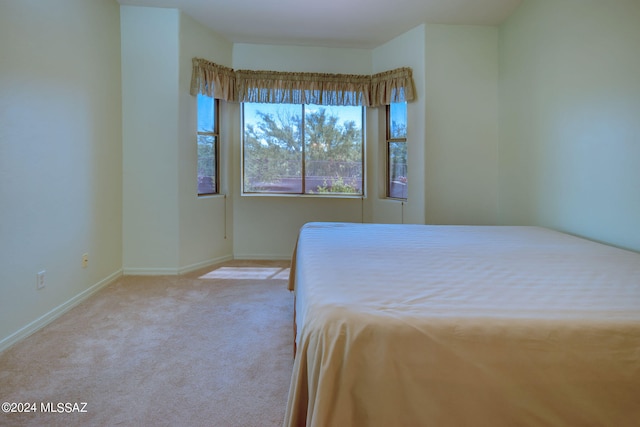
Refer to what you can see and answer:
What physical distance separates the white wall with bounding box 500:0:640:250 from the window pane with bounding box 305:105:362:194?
1.68 meters

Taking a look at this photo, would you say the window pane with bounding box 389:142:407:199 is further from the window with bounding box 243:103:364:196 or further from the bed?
the bed

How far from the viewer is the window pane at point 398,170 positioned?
14.2ft

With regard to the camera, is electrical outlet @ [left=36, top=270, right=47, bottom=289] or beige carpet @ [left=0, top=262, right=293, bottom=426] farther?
electrical outlet @ [left=36, top=270, right=47, bottom=289]

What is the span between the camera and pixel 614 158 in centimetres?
231

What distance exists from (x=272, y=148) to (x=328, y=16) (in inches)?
61.9

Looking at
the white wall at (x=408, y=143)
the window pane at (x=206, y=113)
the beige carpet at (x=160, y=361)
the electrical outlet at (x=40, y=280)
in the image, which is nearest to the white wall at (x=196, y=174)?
the window pane at (x=206, y=113)

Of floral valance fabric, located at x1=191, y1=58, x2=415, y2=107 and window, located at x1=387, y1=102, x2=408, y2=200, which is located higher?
floral valance fabric, located at x1=191, y1=58, x2=415, y2=107

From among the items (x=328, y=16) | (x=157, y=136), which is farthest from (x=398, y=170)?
(x=157, y=136)

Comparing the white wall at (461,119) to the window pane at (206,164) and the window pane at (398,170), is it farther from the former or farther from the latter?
the window pane at (206,164)

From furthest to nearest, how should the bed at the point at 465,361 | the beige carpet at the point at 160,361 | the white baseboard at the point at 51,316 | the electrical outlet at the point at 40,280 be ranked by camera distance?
the electrical outlet at the point at 40,280, the white baseboard at the point at 51,316, the beige carpet at the point at 160,361, the bed at the point at 465,361

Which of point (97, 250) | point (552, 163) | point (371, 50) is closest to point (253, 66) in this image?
point (371, 50)

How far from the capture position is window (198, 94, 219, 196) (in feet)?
13.6

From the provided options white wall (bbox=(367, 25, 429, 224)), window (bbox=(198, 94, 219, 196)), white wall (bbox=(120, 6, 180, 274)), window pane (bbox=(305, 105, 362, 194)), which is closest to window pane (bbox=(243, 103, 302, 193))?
window pane (bbox=(305, 105, 362, 194))

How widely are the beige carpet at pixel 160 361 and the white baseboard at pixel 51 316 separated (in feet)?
0.14
